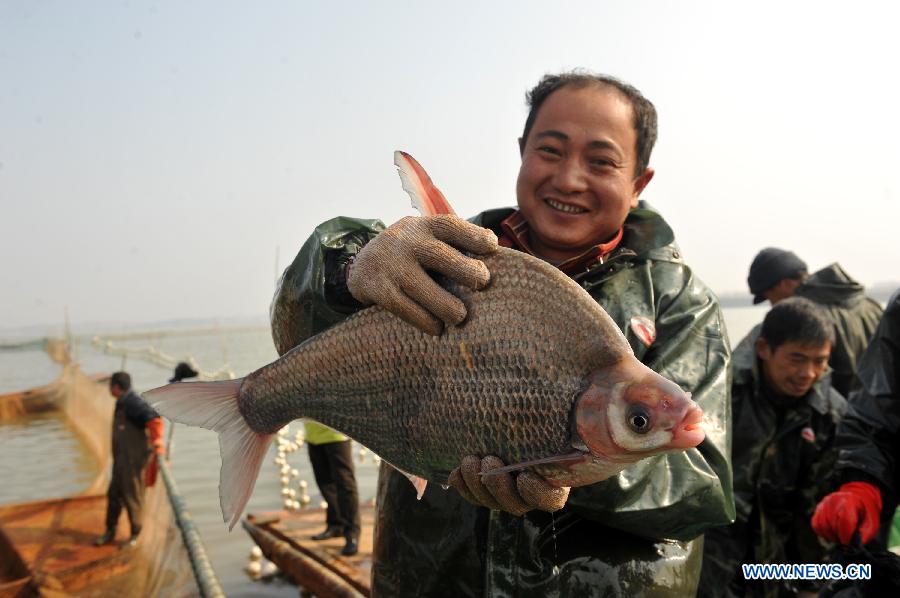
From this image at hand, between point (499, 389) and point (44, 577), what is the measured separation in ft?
24.6

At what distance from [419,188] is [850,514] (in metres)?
2.20

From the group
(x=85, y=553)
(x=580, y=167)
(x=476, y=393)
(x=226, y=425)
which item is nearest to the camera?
(x=476, y=393)

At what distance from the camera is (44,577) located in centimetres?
715

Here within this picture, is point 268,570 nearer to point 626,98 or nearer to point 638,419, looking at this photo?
point 626,98

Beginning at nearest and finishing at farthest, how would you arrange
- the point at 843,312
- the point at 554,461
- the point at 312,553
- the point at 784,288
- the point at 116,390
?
the point at 554,461, the point at 843,312, the point at 784,288, the point at 312,553, the point at 116,390

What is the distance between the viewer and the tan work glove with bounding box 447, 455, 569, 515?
4.82 ft

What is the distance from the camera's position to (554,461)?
1425mm

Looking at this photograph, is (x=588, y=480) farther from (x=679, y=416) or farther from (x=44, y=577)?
(x=44, y=577)

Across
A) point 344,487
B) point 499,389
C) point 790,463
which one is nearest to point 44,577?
point 344,487

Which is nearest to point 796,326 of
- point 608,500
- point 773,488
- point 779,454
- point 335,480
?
point 779,454

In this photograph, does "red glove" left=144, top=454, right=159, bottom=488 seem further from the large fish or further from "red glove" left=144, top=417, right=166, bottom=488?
the large fish

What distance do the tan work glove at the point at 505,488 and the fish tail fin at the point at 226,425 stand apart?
2.04 feet

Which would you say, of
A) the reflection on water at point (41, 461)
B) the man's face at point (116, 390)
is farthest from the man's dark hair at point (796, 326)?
the reflection on water at point (41, 461)

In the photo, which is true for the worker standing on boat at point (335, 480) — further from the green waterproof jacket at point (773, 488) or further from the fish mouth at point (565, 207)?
the fish mouth at point (565, 207)
